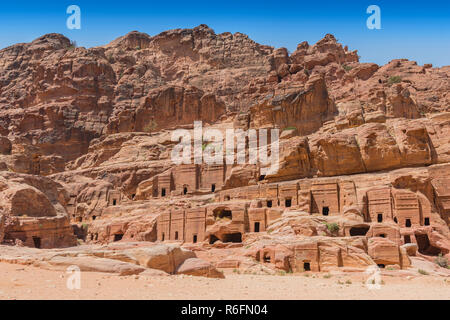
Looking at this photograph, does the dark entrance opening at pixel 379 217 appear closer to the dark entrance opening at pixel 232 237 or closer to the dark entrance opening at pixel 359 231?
the dark entrance opening at pixel 359 231

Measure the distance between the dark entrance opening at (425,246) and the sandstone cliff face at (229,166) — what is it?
12cm

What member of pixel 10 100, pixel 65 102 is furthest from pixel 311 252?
pixel 10 100

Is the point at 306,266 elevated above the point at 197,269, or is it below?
below

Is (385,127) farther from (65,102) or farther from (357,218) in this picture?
(65,102)

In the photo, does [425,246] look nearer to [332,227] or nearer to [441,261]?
[441,261]

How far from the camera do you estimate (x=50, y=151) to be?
Result: 322 ft

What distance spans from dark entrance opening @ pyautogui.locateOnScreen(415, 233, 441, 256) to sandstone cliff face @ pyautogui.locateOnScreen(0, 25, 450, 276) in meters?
0.12

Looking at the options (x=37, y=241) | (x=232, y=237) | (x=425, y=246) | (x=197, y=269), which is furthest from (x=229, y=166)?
(x=197, y=269)

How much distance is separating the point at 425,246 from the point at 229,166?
2620 cm

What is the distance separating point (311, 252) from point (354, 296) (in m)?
14.6

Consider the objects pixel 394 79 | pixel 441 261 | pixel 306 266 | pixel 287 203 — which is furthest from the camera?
pixel 394 79

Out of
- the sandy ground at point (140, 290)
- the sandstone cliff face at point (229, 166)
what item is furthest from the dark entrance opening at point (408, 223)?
the sandy ground at point (140, 290)

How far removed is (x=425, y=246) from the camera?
135 ft

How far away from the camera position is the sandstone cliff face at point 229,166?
39.7 meters
